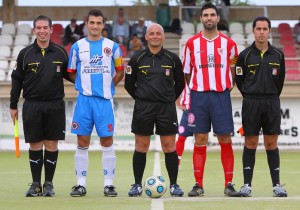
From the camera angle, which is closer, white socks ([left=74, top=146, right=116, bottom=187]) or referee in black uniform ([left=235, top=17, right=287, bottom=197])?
referee in black uniform ([left=235, top=17, right=287, bottom=197])

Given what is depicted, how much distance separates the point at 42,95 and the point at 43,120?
31cm

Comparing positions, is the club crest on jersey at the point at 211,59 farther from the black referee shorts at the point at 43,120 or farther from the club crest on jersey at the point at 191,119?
the black referee shorts at the point at 43,120

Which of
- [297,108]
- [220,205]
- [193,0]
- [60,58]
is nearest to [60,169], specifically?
[60,58]

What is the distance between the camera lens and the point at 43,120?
446 inches

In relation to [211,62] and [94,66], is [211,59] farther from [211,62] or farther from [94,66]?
[94,66]

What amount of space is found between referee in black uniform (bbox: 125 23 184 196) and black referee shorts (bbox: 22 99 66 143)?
0.90 m

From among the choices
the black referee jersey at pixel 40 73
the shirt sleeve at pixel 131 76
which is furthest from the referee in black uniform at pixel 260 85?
the black referee jersey at pixel 40 73

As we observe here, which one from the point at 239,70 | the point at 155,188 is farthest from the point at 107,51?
the point at 155,188

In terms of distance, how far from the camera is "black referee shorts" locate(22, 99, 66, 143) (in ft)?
37.0

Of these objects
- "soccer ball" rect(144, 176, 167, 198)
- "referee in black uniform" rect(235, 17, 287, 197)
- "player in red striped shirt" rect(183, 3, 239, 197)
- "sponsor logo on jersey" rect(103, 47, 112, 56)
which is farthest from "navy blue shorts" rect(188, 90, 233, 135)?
"sponsor logo on jersey" rect(103, 47, 112, 56)

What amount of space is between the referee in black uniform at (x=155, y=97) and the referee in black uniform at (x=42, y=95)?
34.2 inches

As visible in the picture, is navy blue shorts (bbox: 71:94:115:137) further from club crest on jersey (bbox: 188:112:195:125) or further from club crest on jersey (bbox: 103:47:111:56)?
club crest on jersey (bbox: 188:112:195:125)

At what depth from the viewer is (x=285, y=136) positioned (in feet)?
78.2

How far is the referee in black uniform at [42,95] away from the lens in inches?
442
